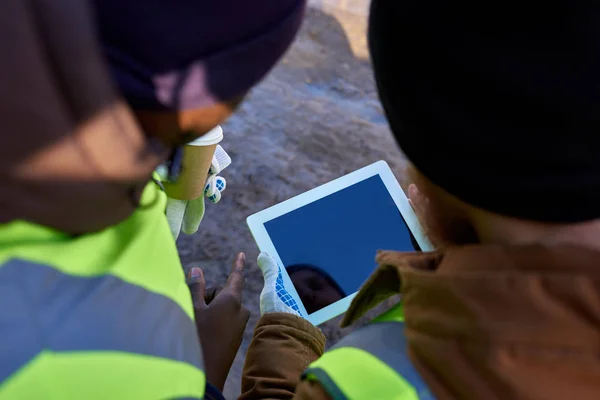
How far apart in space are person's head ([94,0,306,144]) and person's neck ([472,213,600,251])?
0.26 metres

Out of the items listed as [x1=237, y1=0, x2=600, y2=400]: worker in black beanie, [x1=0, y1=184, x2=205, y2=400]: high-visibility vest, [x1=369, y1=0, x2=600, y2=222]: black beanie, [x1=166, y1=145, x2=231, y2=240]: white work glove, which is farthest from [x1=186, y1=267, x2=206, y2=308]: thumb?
[x1=369, y1=0, x2=600, y2=222]: black beanie

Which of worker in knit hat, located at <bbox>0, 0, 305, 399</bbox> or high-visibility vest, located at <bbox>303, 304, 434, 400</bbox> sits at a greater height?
worker in knit hat, located at <bbox>0, 0, 305, 399</bbox>

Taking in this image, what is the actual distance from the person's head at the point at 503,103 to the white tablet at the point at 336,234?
2.09 ft

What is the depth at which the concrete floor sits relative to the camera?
128 cm

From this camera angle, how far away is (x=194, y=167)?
3.17 feet

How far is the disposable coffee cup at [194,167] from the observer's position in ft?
3.08

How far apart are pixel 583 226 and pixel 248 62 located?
33 centimetres

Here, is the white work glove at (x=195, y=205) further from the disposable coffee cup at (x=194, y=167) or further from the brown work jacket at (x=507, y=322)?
the brown work jacket at (x=507, y=322)

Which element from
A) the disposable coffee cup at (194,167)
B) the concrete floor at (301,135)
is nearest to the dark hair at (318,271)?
the concrete floor at (301,135)

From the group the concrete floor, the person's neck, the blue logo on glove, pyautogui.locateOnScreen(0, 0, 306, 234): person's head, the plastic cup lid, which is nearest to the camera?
pyautogui.locateOnScreen(0, 0, 306, 234): person's head

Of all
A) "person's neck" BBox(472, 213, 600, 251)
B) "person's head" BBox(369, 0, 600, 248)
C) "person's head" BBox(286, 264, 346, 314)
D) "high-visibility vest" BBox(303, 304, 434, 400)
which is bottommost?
"person's head" BBox(286, 264, 346, 314)

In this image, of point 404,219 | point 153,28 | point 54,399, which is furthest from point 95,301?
point 404,219

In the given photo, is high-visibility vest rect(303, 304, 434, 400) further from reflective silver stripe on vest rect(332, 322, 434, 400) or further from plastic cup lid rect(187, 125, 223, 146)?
plastic cup lid rect(187, 125, 223, 146)

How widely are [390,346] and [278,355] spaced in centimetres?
30
